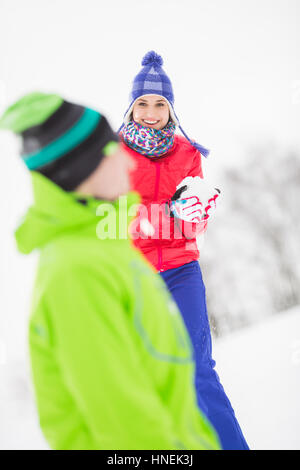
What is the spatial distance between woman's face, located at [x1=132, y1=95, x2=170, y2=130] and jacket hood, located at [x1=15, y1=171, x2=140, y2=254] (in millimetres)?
1020

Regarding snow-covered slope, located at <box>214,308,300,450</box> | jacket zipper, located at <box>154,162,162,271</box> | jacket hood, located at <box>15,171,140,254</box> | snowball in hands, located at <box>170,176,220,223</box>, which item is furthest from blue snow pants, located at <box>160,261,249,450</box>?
jacket hood, located at <box>15,171,140,254</box>

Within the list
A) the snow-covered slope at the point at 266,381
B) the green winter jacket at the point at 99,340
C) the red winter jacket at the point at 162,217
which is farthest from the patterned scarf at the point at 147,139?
the snow-covered slope at the point at 266,381

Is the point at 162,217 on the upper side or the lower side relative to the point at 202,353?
upper

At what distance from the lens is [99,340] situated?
0.54m

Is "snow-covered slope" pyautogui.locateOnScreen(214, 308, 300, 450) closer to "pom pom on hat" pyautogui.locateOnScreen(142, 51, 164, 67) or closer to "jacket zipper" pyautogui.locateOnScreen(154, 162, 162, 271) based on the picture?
"jacket zipper" pyautogui.locateOnScreen(154, 162, 162, 271)

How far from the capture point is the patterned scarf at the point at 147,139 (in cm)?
148

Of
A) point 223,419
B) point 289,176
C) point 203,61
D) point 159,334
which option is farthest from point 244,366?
point 203,61

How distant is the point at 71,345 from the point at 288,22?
2305cm

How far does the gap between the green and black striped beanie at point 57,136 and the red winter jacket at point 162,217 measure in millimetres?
821

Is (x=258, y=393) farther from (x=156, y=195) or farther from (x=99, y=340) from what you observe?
(x=99, y=340)

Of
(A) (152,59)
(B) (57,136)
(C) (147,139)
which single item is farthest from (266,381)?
(B) (57,136)

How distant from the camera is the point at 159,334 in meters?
0.61

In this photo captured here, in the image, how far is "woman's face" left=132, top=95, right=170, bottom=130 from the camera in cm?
158

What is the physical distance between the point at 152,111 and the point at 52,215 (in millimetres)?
1108
